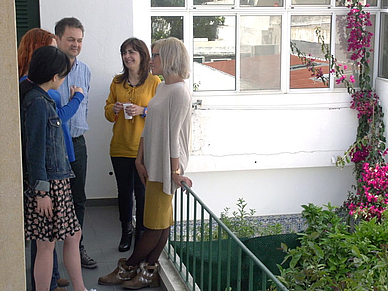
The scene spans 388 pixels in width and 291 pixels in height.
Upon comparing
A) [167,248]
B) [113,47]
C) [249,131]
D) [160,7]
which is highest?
[160,7]

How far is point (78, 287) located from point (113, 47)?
2.97m

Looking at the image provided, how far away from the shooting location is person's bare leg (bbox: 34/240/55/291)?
135 inches

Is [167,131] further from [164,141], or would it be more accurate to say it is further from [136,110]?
[136,110]

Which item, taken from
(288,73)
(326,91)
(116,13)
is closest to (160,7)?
(116,13)

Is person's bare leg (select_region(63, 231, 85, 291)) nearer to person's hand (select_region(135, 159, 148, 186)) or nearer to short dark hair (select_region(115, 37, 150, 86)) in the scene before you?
person's hand (select_region(135, 159, 148, 186))

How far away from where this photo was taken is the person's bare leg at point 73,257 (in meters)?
3.59

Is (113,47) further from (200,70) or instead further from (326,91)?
(326,91)

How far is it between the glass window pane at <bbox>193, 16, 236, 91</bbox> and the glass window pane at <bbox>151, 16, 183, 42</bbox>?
0.18 meters

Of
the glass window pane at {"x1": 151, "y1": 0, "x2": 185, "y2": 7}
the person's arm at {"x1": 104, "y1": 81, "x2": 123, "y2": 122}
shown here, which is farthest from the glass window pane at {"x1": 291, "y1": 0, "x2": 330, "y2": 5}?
the person's arm at {"x1": 104, "y1": 81, "x2": 123, "y2": 122}

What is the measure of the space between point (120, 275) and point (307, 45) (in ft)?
13.9

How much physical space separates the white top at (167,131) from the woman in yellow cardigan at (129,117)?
2.60 ft

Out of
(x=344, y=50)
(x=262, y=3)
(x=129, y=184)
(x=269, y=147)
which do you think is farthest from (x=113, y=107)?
(x=344, y=50)

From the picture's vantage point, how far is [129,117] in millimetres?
4648

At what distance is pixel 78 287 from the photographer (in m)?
3.69
